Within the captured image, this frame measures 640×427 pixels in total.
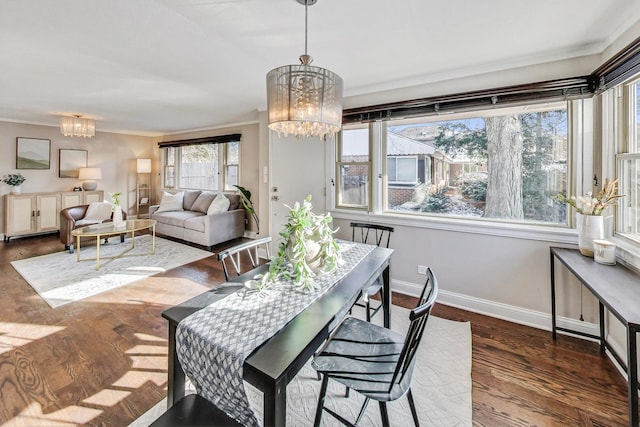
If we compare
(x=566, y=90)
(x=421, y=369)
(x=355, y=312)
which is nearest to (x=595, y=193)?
(x=566, y=90)

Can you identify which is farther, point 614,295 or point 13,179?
point 13,179

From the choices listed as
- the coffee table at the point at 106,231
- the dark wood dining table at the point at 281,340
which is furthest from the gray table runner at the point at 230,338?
the coffee table at the point at 106,231

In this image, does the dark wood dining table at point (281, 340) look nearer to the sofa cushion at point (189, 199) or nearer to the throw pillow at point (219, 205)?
the throw pillow at point (219, 205)

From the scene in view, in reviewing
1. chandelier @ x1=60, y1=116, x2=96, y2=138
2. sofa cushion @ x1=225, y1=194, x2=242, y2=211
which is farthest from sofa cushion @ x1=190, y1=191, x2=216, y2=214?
chandelier @ x1=60, y1=116, x2=96, y2=138

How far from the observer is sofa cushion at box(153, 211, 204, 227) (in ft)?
17.3

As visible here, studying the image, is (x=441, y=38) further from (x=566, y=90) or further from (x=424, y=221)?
(x=424, y=221)

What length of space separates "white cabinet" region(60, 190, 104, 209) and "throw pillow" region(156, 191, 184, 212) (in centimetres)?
164

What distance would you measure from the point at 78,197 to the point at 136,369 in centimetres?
587

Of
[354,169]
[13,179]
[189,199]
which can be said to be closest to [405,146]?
[354,169]

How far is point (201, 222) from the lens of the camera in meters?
4.93

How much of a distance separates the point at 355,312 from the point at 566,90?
2601mm

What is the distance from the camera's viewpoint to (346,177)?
3.52 m

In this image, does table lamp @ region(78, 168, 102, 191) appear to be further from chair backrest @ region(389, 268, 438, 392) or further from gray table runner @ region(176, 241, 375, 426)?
chair backrest @ region(389, 268, 438, 392)

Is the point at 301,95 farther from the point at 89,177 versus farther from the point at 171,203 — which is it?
the point at 89,177
